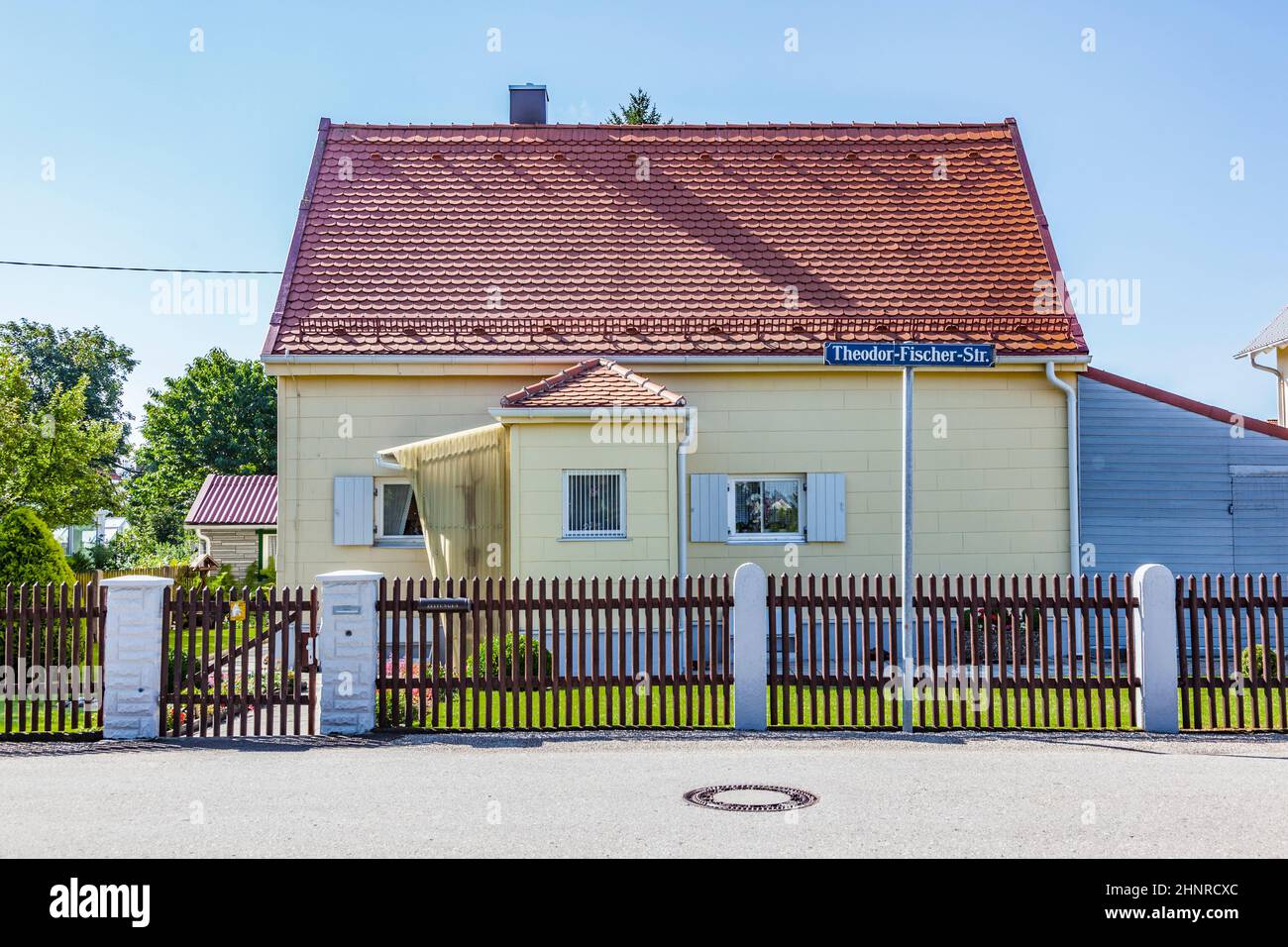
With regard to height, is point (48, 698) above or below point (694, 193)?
below

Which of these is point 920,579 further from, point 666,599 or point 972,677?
point 666,599

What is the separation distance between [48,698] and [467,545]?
16.9 feet

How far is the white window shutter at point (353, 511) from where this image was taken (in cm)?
1508

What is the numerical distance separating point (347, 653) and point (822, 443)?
25.7ft

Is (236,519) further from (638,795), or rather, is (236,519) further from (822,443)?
(638,795)

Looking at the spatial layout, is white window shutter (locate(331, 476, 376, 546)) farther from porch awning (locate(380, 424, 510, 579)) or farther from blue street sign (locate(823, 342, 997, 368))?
blue street sign (locate(823, 342, 997, 368))

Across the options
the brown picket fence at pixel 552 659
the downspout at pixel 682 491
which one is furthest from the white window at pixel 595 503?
the brown picket fence at pixel 552 659

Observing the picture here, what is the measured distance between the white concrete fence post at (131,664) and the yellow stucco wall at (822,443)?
17.8 feet

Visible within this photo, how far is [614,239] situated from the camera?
55.7 ft

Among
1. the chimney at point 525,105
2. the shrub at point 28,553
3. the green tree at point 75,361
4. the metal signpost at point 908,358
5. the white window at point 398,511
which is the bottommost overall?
the shrub at point 28,553

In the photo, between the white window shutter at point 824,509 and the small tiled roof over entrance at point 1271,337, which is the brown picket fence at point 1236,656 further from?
the small tiled roof over entrance at point 1271,337

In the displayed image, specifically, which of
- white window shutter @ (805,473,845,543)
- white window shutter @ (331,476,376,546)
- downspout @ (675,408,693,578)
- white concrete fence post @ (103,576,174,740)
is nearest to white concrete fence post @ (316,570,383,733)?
white concrete fence post @ (103,576,174,740)

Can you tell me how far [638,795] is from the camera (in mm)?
7309

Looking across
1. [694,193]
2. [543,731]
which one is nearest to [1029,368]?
[694,193]
